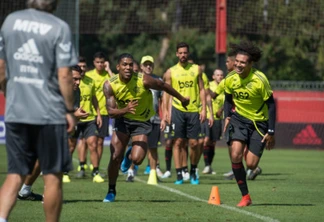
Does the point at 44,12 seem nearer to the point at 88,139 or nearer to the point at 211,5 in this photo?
the point at 88,139

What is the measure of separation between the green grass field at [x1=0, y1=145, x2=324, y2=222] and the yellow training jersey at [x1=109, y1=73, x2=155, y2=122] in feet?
4.02

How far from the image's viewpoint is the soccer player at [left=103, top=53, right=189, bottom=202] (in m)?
12.6

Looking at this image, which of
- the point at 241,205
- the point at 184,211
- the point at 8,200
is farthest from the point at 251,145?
the point at 8,200

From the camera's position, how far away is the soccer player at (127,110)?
41.4ft

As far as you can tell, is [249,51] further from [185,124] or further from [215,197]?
[185,124]

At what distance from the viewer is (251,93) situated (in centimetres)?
1278

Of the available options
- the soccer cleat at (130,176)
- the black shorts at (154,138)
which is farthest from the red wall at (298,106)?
the soccer cleat at (130,176)

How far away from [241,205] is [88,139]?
6.22 meters

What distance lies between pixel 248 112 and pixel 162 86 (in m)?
1.38

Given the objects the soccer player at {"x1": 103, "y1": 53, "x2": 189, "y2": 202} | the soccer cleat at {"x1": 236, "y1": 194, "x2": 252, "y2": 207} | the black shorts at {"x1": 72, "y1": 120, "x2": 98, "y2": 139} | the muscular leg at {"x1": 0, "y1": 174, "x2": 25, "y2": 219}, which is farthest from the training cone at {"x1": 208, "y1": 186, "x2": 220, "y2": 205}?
the black shorts at {"x1": 72, "y1": 120, "x2": 98, "y2": 139}

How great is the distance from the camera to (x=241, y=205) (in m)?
12.1

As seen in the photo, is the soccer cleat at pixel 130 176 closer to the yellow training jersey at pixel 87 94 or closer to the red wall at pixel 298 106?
the yellow training jersey at pixel 87 94

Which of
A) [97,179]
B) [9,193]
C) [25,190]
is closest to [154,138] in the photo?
[97,179]

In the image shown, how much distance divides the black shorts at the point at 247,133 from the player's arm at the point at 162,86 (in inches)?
39.5
